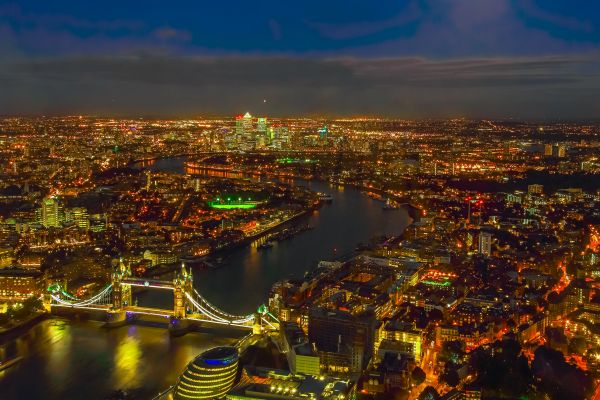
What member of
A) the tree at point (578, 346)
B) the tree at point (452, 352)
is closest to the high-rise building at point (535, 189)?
the tree at point (578, 346)

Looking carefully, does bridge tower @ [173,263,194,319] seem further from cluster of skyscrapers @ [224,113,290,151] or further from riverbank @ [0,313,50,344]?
cluster of skyscrapers @ [224,113,290,151]

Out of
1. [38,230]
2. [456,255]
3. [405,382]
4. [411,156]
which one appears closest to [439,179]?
[411,156]

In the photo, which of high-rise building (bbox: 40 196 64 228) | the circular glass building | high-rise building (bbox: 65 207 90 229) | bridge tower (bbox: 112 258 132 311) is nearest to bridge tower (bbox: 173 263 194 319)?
bridge tower (bbox: 112 258 132 311)

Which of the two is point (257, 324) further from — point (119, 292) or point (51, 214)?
point (51, 214)

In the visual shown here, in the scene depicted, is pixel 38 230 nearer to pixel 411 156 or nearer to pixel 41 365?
pixel 41 365

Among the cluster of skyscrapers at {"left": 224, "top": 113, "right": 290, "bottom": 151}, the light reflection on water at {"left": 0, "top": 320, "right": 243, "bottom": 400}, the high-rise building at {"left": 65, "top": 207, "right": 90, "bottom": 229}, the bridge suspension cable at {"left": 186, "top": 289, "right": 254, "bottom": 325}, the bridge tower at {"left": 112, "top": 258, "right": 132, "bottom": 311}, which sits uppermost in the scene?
the cluster of skyscrapers at {"left": 224, "top": 113, "right": 290, "bottom": 151}

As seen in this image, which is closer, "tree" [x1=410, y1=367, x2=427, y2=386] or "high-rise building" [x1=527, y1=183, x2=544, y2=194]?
"tree" [x1=410, y1=367, x2=427, y2=386]
